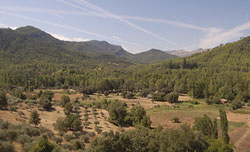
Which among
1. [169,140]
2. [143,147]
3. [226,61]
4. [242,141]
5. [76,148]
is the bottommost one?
[242,141]

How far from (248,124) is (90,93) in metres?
68.3

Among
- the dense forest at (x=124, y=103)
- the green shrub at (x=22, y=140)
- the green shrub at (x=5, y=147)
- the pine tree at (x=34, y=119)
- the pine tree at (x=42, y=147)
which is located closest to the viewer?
the green shrub at (x=5, y=147)

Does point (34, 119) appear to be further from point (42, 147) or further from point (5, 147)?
point (42, 147)

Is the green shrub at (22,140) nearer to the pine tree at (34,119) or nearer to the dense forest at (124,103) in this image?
the dense forest at (124,103)

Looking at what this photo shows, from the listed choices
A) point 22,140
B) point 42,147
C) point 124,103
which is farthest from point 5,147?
point 124,103

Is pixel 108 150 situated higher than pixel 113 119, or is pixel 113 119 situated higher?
pixel 108 150

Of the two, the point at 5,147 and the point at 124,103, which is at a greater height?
the point at 5,147

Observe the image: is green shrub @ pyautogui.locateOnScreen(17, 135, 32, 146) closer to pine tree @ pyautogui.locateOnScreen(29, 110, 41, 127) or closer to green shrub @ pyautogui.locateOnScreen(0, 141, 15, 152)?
green shrub @ pyautogui.locateOnScreen(0, 141, 15, 152)

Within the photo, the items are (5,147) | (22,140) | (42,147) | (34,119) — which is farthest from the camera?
(34,119)

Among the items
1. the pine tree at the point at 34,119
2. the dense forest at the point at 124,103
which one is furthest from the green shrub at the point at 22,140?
the pine tree at the point at 34,119

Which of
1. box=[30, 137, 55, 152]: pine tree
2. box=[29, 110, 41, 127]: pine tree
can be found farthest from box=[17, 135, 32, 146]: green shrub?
box=[29, 110, 41, 127]: pine tree

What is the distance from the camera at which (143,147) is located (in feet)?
56.3

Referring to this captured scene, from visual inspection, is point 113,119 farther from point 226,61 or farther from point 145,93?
point 226,61

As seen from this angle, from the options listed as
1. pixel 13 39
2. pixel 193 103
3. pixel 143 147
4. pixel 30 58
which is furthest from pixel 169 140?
pixel 13 39
